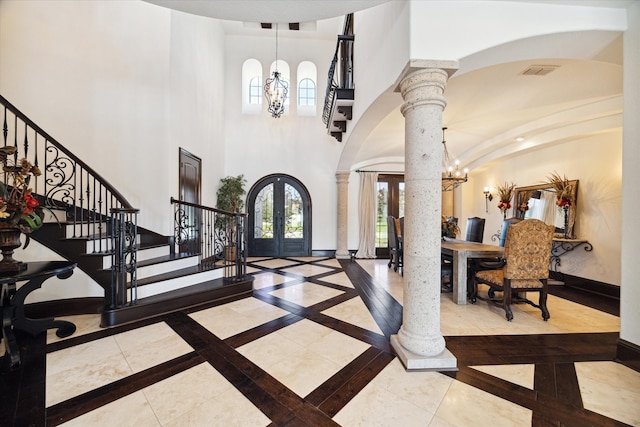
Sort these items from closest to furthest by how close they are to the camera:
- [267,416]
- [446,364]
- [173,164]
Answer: [267,416]
[446,364]
[173,164]

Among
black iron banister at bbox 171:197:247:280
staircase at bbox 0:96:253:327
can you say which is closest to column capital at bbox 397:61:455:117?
black iron banister at bbox 171:197:247:280

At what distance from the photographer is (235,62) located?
23.0ft

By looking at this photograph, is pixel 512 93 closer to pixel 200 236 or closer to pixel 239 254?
pixel 239 254

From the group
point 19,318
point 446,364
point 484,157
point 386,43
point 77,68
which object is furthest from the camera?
point 484,157

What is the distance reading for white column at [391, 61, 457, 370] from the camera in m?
2.02

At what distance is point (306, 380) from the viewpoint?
1831 mm

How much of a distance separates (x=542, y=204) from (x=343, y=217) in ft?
13.9

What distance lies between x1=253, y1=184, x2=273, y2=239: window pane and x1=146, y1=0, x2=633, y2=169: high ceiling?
294 cm

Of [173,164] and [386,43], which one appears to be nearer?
[386,43]

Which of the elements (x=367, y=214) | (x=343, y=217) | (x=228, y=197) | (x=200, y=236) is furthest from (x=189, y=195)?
(x=367, y=214)

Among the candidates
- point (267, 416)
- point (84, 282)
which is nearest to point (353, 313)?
point (267, 416)

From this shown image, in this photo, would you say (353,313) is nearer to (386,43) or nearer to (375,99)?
(375,99)

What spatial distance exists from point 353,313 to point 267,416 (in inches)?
68.0

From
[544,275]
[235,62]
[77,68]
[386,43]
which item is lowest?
[544,275]
